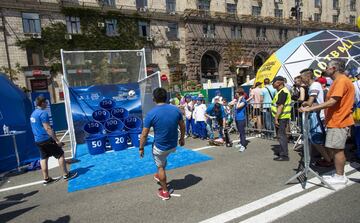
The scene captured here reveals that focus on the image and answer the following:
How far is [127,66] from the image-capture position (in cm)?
1129

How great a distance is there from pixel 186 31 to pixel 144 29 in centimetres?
533

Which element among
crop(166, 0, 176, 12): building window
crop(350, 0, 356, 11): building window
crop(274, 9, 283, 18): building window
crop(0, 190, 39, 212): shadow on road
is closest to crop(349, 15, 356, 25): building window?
crop(350, 0, 356, 11): building window

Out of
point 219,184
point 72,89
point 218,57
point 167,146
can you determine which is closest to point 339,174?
point 219,184

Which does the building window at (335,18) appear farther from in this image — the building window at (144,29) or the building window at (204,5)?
the building window at (144,29)

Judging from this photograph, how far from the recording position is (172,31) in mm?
31203

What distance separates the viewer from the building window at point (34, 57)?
79.8ft

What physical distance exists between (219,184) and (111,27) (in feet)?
88.8

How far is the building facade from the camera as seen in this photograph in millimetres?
23750

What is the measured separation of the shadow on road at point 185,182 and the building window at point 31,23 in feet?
83.4

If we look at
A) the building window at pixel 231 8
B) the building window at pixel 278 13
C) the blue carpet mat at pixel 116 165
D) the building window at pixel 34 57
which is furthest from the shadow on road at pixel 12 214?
the building window at pixel 278 13

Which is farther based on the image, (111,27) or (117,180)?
(111,27)

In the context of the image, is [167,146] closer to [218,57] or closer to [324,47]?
[324,47]

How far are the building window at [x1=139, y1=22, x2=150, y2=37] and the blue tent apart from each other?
77.1 feet

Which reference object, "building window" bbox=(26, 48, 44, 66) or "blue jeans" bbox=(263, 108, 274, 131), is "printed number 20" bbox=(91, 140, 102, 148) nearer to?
"blue jeans" bbox=(263, 108, 274, 131)
